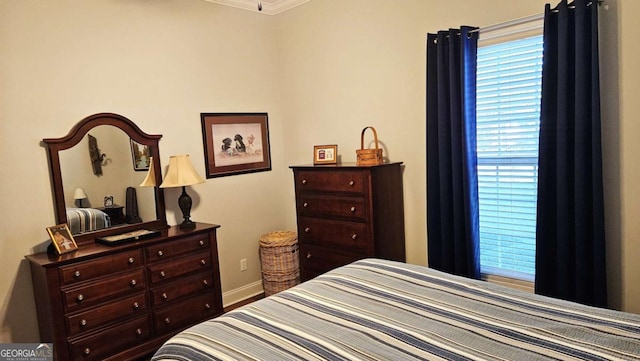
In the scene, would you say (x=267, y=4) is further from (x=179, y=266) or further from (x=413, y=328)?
(x=413, y=328)

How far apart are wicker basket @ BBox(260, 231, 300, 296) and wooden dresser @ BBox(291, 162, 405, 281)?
0.94ft

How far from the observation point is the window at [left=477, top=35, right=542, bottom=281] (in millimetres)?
2643

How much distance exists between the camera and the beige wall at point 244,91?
2375mm

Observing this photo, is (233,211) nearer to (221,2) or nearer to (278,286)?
(278,286)

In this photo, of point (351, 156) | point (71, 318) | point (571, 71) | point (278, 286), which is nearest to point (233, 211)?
point (278, 286)

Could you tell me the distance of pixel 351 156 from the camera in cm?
369

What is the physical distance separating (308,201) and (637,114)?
7.47ft

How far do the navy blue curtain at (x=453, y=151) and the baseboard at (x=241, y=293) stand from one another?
6.30 ft

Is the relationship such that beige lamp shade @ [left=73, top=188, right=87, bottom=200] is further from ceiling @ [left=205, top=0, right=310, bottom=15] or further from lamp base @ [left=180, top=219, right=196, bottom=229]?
ceiling @ [left=205, top=0, right=310, bottom=15]

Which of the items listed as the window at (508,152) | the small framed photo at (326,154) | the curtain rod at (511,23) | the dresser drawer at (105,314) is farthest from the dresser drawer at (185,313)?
the curtain rod at (511,23)

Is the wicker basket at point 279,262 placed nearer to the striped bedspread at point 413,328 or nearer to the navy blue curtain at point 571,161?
the striped bedspread at point 413,328

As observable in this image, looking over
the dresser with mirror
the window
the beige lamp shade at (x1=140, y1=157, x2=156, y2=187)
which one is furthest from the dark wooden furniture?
the window

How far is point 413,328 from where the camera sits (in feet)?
4.88

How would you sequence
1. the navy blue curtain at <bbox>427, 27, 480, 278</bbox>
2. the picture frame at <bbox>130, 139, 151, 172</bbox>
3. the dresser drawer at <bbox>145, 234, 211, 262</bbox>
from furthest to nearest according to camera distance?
the picture frame at <bbox>130, 139, 151, 172</bbox> < the dresser drawer at <bbox>145, 234, 211, 262</bbox> < the navy blue curtain at <bbox>427, 27, 480, 278</bbox>
